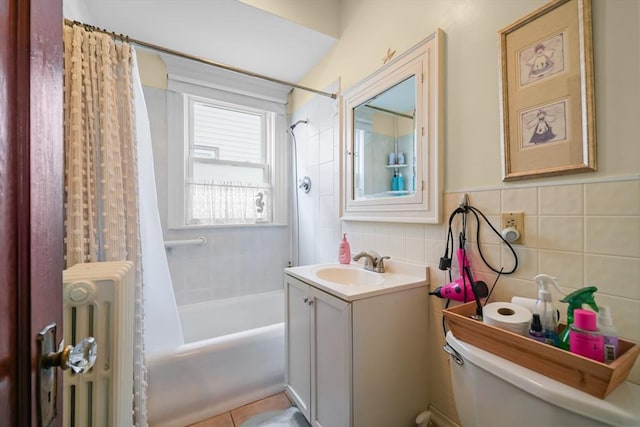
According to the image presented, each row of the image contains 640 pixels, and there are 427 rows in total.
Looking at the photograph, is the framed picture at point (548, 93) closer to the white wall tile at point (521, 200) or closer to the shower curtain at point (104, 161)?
the white wall tile at point (521, 200)

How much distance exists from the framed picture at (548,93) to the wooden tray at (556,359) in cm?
53

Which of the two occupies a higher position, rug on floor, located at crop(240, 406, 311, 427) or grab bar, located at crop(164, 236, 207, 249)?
grab bar, located at crop(164, 236, 207, 249)

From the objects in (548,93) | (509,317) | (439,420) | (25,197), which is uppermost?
(548,93)

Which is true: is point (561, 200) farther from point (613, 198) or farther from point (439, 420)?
point (439, 420)

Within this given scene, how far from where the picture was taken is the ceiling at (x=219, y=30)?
1.61m

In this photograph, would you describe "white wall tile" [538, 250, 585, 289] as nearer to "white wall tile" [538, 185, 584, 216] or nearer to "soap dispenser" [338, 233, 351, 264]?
"white wall tile" [538, 185, 584, 216]

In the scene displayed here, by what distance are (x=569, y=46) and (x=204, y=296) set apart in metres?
2.56

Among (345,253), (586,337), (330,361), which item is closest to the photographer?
(586,337)

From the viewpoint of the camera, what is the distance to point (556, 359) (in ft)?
2.15

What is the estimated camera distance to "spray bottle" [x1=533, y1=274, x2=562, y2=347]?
0.74 m

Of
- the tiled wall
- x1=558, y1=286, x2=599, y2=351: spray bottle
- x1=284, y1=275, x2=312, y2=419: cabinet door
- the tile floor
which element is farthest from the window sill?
x1=558, y1=286, x2=599, y2=351: spray bottle

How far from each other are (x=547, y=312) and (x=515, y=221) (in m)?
0.32

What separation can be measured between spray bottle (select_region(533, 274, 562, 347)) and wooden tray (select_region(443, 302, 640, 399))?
8 cm

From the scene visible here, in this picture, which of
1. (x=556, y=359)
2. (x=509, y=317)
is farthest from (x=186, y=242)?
(x=556, y=359)
